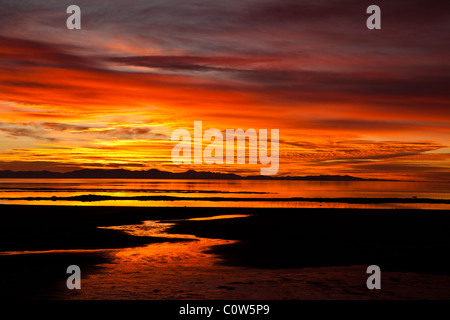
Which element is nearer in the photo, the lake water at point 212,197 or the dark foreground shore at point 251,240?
the dark foreground shore at point 251,240

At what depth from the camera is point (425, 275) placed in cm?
1870

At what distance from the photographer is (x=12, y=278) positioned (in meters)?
17.9

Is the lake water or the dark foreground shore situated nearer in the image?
the dark foreground shore

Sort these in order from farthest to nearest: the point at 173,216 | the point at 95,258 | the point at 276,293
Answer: the point at 173,216 < the point at 95,258 < the point at 276,293

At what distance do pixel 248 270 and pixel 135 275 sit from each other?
458 cm

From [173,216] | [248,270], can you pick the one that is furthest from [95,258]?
[173,216]

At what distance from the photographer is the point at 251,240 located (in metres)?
29.5

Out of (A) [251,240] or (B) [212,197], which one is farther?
(B) [212,197]

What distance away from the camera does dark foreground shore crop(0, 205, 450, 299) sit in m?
20.2

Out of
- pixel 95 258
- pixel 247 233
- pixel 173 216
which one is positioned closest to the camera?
pixel 95 258

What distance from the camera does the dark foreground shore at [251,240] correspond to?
66.2ft

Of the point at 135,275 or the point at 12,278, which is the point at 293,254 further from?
the point at 12,278
